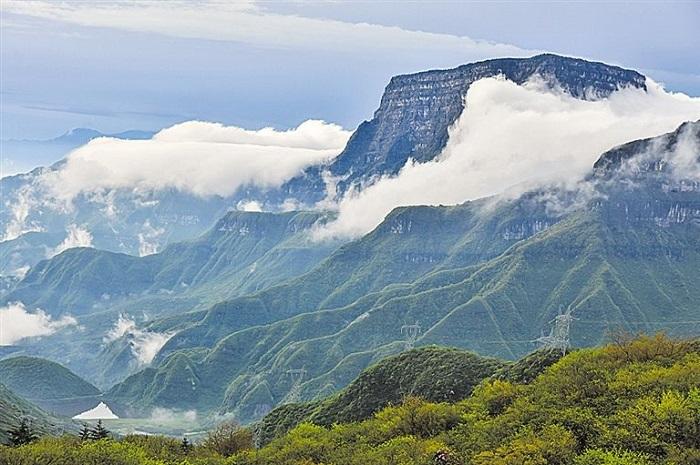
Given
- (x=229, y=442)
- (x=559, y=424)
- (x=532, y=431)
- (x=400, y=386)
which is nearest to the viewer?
(x=559, y=424)

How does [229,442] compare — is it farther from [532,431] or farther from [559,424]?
[559,424]

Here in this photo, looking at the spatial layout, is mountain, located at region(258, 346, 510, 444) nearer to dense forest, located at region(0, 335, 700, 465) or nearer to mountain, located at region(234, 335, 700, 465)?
dense forest, located at region(0, 335, 700, 465)

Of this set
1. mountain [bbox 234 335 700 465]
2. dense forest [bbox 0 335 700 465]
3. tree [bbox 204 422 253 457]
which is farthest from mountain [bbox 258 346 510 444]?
mountain [bbox 234 335 700 465]

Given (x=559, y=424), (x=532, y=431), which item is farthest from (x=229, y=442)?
(x=559, y=424)

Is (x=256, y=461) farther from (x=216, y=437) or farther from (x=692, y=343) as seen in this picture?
(x=692, y=343)

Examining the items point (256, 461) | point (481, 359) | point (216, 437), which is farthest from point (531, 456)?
point (481, 359)

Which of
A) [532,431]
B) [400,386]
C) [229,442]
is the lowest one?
[400,386]
